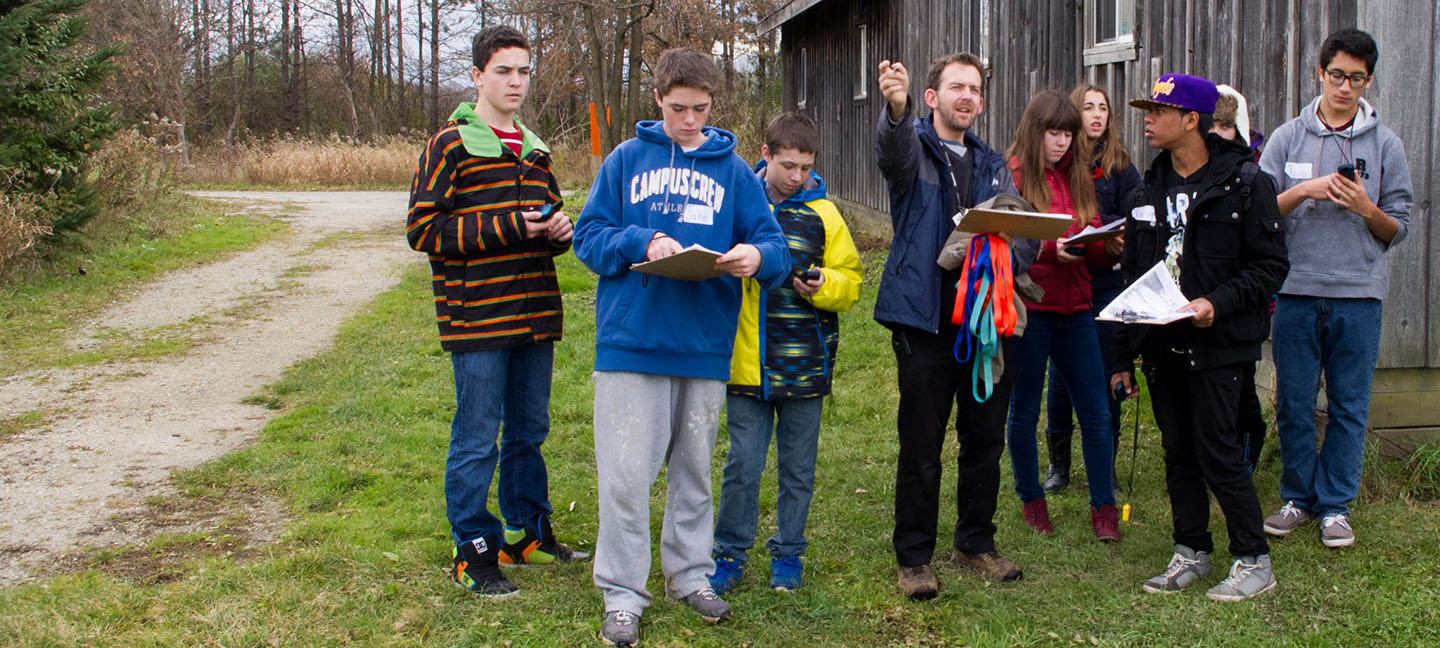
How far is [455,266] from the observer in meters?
4.29

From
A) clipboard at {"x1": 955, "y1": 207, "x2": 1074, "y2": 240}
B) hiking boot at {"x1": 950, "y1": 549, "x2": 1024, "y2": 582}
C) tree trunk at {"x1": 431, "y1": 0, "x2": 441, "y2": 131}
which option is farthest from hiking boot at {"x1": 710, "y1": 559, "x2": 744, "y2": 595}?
tree trunk at {"x1": 431, "y1": 0, "x2": 441, "y2": 131}

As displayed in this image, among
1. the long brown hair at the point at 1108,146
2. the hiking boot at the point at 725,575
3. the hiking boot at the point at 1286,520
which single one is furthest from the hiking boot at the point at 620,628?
the long brown hair at the point at 1108,146

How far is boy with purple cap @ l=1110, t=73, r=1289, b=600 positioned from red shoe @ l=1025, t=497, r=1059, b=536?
2.32 ft

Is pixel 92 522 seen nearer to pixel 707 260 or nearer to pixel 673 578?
pixel 673 578

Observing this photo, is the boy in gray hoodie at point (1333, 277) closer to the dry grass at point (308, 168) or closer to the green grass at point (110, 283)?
the green grass at point (110, 283)

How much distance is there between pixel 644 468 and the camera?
398 centimetres

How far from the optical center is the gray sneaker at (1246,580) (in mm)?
4234

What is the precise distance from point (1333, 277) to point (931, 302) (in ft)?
6.07

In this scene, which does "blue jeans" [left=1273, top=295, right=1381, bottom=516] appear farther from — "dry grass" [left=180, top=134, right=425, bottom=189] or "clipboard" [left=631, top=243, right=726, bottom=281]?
"dry grass" [left=180, top=134, right=425, bottom=189]

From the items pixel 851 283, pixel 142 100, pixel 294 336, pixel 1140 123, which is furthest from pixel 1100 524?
pixel 142 100

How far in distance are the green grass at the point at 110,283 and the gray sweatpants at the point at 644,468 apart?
251 inches

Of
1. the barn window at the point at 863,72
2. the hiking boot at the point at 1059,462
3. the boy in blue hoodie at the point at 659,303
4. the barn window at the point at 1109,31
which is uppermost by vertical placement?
the barn window at the point at 863,72

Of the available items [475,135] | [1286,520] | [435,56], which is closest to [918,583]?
[1286,520]

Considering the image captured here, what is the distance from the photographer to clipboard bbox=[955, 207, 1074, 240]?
3.88m
